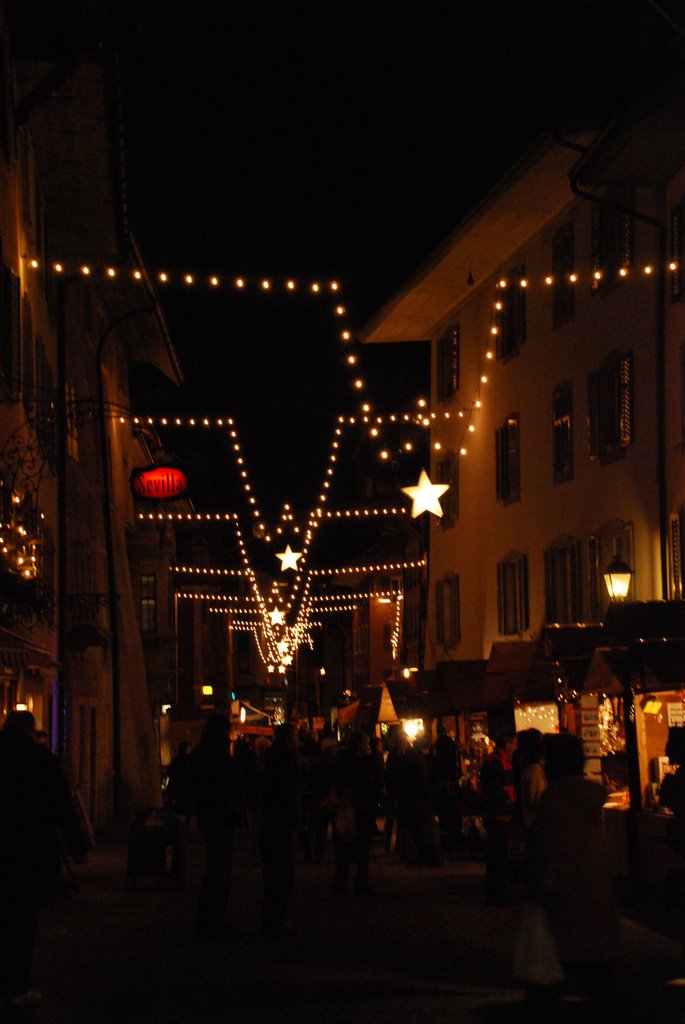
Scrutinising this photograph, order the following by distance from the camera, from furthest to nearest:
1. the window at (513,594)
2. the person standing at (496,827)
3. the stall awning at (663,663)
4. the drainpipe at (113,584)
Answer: the drainpipe at (113,584), the window at (513,594), the person standing at (496,827), the stall awning at (663,663)

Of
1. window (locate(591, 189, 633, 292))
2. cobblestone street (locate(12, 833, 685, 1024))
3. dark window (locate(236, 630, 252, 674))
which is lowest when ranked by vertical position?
cobblestone street (locate(12, 833, 685, 1024))

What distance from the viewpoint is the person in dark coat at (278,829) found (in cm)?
1495

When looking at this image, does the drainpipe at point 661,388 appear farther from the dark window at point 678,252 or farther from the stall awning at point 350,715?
the stall awning at point 350,715

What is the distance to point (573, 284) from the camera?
28578mm

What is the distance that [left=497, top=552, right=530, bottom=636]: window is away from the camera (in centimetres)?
3177

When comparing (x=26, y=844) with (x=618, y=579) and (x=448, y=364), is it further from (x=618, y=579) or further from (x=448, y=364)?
(x=448, y=364)

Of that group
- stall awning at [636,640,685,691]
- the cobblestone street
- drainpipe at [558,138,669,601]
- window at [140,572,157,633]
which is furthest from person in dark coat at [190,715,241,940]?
window at [140,572,157,633]

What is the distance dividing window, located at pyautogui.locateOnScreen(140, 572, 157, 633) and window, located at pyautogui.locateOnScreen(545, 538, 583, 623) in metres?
26.9

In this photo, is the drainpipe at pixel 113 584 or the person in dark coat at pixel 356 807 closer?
the person in dark coat at pixel 356 807

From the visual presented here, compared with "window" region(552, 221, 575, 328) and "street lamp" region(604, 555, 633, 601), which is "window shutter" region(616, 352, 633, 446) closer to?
"window" region(552, 221, 575, 328)

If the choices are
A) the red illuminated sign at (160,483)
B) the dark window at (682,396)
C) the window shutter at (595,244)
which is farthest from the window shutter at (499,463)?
the dark window at (682,396)

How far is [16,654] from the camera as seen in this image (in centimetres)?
1911

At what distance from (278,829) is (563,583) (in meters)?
14.9

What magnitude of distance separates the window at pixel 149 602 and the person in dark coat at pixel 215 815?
3987cm
